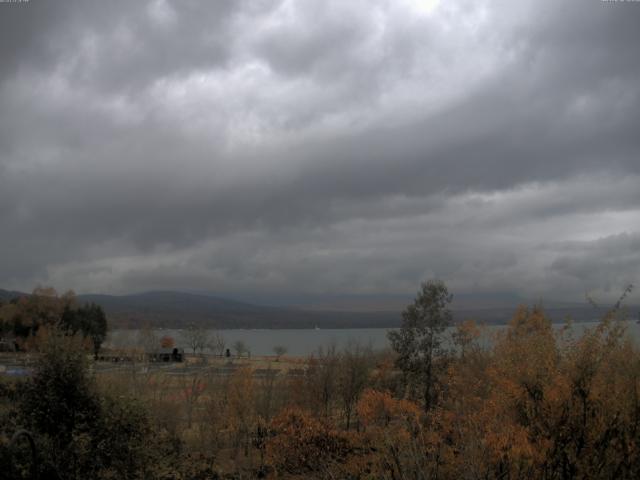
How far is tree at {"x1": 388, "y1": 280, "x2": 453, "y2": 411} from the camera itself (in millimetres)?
32750

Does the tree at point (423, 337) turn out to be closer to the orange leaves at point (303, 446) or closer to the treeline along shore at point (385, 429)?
the treeline along shore at point (385, 429)

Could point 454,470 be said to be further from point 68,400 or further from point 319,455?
point 68,400

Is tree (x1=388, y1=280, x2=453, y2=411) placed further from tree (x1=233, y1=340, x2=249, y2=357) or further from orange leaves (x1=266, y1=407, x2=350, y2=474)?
tree (x1=233, y1=340, x2=249, y2=357)

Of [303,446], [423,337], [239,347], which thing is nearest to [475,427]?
[303,446]

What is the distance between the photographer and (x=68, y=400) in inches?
592

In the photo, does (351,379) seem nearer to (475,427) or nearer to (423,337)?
(423,337)

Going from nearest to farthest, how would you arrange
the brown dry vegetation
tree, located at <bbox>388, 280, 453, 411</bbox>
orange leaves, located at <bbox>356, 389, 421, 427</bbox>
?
the brown dry vegetation
orange leaves, located at <bbox>356, 389, 421, 427</bbox>
tree, located at <bbox>388, 280, 453, 411</bbox>

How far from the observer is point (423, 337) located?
108ft

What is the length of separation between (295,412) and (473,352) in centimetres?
1349

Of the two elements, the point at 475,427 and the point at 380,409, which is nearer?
the point at 475,427

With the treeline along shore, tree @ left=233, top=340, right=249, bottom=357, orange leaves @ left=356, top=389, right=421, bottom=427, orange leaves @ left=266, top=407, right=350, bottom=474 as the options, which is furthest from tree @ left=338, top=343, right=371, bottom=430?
tree @ left=233, top=340, right=249, bottom=357

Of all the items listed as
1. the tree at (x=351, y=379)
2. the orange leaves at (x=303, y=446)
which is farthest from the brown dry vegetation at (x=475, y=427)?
the tree at (x=351, y=379)

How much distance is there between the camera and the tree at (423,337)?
3275 centimetres

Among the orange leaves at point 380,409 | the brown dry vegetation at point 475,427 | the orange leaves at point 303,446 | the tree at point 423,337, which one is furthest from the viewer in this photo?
the tree at point 423,337
